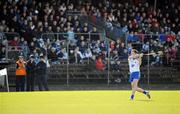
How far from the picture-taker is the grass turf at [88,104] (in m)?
17.7

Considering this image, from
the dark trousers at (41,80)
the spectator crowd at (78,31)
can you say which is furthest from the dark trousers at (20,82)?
the spectator crowd at (78,31)

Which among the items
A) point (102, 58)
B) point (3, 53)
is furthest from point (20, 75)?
point (102, 58)

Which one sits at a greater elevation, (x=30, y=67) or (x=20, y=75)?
(x=30, y=67)

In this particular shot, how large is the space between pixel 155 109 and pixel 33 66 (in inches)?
478

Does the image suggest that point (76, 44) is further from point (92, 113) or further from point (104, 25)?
point (92, 113)

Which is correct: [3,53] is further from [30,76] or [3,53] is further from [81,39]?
[81,39]

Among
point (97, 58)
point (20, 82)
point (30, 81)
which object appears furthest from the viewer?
point (97, 58)

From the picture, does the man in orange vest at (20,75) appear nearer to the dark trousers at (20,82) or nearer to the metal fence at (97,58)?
the dark trousers at (20,82)

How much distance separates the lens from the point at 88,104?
20.0 metres

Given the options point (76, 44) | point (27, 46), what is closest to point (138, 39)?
point (76, 44)

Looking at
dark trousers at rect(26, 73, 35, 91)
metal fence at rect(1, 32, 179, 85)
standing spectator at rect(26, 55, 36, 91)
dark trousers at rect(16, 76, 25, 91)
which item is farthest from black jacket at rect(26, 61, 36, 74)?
metal fence at rect(1, 32, 179, 85)

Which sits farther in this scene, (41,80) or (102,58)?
(102,58)

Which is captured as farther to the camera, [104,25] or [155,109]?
[104,25]

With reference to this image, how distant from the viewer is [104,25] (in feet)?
115
